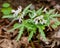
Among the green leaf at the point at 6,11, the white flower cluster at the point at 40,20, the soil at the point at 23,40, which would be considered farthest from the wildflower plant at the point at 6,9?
the white flower cluster at the point at 40,20

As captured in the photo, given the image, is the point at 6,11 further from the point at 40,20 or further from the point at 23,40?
the point at 40,20

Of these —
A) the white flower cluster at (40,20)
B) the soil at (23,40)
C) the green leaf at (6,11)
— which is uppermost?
the green leaf at (6,11)

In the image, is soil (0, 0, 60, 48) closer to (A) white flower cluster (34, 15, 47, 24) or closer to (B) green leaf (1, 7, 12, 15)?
(B) green leaf (1, 7, 12, 15)

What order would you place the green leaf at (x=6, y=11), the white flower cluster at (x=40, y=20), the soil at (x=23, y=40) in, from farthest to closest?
1. the green leaf at (x=6, y=11)
2. the soil at (x=23, y=40)
3. the white flower cluster at (x=40, y=20)

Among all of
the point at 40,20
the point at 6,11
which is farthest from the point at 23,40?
the point at 6,11

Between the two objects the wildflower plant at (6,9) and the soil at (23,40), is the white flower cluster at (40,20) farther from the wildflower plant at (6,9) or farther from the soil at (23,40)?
the wildflower plant at (6,9)

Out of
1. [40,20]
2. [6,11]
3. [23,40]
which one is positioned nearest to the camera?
[40,20]

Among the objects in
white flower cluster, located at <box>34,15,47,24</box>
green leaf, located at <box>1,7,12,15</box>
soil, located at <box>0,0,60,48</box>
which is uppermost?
green leaf, located at <box>1,7,12,15</box>

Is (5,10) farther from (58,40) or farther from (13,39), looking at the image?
(58,40)

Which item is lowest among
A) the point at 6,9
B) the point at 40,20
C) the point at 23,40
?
the point at 23,40

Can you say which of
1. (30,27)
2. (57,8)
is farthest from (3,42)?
(57,8)

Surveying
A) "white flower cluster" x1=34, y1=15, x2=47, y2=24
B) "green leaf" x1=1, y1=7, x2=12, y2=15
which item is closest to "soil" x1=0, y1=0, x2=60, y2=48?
"green leaf" x1=1, y1=7, x2=12, y2=15
